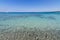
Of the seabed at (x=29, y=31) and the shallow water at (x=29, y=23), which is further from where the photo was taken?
the shallow water at (x=29, y=23)

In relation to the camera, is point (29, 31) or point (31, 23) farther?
point (31, 23)

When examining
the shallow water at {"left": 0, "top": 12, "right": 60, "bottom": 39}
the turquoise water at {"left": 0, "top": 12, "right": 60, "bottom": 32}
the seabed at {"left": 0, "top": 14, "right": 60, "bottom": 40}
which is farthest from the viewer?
the turquoise water at {"left": 0, "top": 12, "right": 60, "bottom": 32}

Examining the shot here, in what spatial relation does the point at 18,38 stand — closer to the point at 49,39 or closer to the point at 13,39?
the point at 13,39

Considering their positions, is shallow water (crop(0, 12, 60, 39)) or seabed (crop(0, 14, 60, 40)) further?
shallow water (crop(0, 12, 60, 39))

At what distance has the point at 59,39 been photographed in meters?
4.42

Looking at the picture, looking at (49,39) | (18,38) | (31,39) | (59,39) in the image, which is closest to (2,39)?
(18,38)

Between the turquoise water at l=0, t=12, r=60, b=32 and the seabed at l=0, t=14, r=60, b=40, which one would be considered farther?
the turquoise water at l=0, t=12, r=60, b=32

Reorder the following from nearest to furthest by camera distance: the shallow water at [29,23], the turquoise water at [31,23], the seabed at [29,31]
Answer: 1. the seabed at [29,31]
2. the shallow water at [29,23]
3. the turquoise water at [31,23]

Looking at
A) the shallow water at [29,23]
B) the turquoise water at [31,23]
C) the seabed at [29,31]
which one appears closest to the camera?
the seabed at [29,31]

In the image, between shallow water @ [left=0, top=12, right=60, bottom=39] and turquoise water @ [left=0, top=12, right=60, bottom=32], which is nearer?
shallow water @ [left=0, top=12, right=60, bottom=39]

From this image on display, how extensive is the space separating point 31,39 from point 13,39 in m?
0.80

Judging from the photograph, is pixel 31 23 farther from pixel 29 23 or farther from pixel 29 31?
pixel 29 31

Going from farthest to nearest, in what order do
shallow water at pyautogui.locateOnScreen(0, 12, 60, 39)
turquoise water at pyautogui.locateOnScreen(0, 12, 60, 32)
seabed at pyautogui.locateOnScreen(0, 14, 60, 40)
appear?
turquoise water at pyautogui.locateOnScreen(0, 12, 60, 32)
shallow water at pyautogui.locateOnScreen(0, 12, 60, 39)
seabed at pyautogui.locateOnScreen(0, 14, 60, 40)

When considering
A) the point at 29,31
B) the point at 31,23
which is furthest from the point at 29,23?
the point at 29,31
